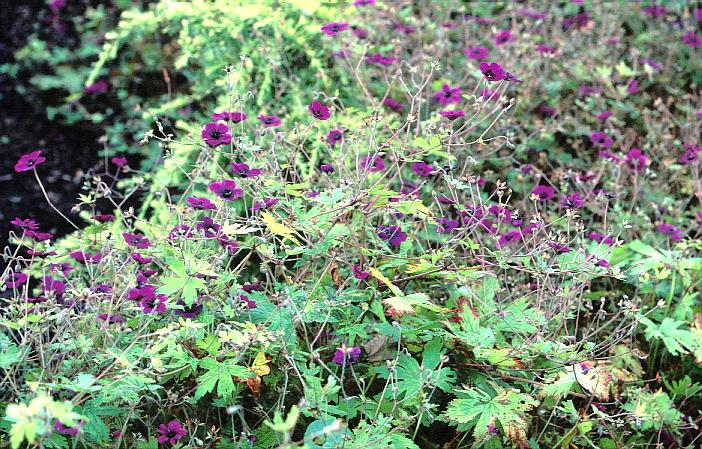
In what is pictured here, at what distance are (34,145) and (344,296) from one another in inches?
115

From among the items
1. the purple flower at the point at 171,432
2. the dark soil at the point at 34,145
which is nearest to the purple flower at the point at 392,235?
the purple flower at the point at 171,432

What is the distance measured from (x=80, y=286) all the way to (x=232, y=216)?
1.63ft

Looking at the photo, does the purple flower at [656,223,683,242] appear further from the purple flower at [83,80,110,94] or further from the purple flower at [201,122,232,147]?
the purple flower at [83,80,110,94]

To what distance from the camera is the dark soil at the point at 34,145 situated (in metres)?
4.01

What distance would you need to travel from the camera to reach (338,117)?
11.3ft

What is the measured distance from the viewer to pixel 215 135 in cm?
234

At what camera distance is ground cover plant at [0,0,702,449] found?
6.95ft

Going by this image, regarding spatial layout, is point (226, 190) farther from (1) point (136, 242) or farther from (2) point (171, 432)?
(2) point (171, 432)

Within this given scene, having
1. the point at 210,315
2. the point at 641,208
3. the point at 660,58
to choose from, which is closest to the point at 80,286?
the point at 210,315

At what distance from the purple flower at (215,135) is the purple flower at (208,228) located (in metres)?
0.21

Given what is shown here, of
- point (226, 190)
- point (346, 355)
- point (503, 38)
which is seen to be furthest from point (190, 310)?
point (503, 38)

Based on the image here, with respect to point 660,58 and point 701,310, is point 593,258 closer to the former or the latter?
point 701,310

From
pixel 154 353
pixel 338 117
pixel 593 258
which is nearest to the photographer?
pixel 154 353

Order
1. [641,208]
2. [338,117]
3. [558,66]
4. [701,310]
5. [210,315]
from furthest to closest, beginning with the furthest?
1. [558,66]
2. [641,208]
3. [338,117]
4. [701,310]
5. [210,315]
